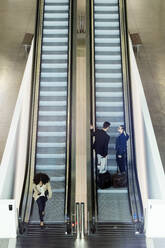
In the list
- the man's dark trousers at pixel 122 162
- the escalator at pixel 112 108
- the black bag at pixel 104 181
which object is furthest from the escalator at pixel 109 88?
the man's dark trousers at pixel 122 162

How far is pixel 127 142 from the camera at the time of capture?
10016mm

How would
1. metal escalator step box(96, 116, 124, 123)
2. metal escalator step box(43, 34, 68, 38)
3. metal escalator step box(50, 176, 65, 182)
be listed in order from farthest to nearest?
metal escalator step box(43, 34, 68, 38)
metal escalator step box(96, 116, 124, 123)
metal escalator step box(50, 176, 65, 182)

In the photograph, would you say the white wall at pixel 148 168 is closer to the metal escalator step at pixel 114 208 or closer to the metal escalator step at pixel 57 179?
the metal escalator step at pixel 114 208

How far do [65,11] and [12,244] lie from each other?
8.67m

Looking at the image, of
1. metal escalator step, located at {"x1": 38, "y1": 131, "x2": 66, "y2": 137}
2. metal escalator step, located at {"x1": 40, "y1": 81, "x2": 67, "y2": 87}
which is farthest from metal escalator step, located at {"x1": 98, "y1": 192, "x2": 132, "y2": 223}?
metal escalator step, located at {"x1": 40, "y1": 81, "x2": 67, "y2": 87}

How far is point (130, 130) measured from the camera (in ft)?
33.3

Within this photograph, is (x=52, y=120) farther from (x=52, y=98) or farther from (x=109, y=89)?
(x=109, y=89)

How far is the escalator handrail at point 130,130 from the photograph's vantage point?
8.60 metres

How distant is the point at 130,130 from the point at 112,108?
1.19 meters

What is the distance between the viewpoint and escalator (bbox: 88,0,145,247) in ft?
27.3

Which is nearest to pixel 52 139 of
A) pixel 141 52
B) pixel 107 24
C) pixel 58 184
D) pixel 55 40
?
pixel 58 184

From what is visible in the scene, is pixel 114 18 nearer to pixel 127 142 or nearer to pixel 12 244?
pixel 127 142

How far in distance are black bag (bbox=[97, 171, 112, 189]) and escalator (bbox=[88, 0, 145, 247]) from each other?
0.10 m

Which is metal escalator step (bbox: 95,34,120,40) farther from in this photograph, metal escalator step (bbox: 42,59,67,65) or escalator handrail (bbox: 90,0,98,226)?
metal escalator step (bbox: 42,59,67,65)
